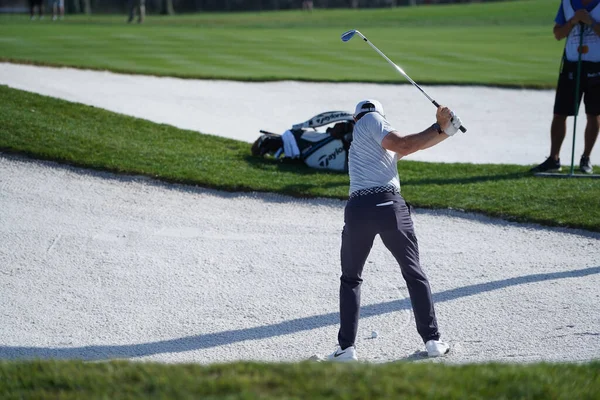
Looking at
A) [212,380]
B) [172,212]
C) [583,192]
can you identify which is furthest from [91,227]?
[583,192]

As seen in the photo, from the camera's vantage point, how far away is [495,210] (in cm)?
1009

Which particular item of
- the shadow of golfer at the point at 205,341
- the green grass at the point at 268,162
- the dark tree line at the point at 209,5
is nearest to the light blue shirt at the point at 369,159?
the shadow of golfer at the point at 205,341

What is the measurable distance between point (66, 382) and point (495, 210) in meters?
Answer: 6.55

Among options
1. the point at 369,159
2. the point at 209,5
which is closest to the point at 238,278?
the point at 369,159

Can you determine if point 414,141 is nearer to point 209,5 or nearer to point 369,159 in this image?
point 369,159

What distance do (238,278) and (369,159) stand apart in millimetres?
2493

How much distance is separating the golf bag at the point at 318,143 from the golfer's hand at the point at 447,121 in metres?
5.67

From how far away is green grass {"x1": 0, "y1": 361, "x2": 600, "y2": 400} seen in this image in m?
4.43

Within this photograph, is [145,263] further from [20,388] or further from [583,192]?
[583,192]

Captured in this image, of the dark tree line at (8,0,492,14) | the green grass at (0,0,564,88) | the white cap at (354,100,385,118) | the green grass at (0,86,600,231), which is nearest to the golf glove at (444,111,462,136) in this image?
the white cap at (354,100,385,118)

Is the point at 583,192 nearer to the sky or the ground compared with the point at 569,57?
nearer to the ground

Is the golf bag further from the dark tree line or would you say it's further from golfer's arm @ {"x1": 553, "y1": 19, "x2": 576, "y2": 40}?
the dark tree line

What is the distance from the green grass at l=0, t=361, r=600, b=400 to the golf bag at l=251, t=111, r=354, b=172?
272 inches

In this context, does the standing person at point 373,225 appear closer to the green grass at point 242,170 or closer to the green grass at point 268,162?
the green grass at point 268,162
